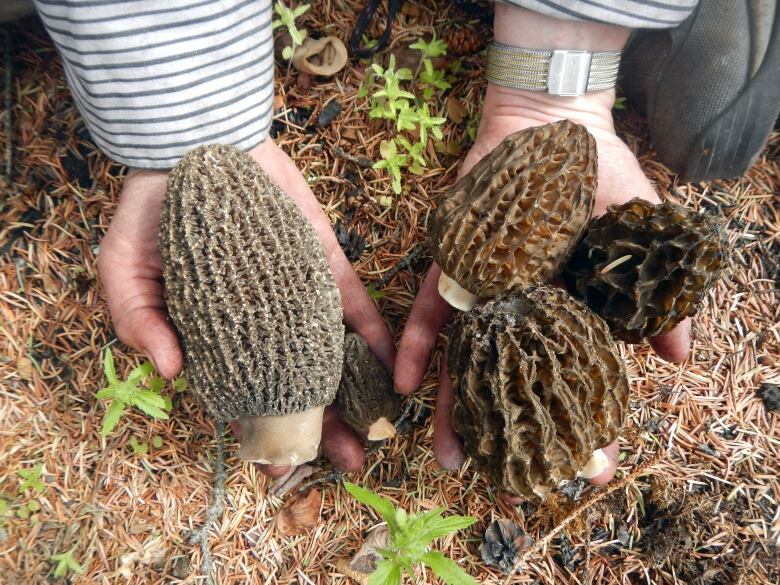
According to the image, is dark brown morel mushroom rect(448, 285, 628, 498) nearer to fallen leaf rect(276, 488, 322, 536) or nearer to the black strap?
fallen leaf rect(276, 488, 322, 536)

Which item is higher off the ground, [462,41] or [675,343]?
[462,41]

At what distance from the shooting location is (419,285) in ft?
9.68

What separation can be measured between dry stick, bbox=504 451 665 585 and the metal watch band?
5.50 feet

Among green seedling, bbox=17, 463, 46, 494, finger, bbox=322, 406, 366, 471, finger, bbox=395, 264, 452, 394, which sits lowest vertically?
green seedling, bbox=17, 463, 46, 494

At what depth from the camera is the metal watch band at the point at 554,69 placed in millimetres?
2715

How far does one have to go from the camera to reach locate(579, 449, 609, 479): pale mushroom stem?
2406 millimetres

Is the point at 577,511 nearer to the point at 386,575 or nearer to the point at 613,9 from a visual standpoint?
the point at 386,575

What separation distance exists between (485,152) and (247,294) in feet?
4.29

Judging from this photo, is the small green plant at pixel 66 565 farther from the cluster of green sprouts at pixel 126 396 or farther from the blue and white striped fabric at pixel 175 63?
the blue and white striped fabric at pixel 175 63

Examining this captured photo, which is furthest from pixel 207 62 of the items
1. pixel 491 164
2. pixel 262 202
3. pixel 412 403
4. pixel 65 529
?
pixel 65 529

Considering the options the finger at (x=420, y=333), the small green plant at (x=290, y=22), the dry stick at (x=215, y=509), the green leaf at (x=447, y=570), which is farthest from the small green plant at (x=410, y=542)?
the small green plant at (x=290, y=22)

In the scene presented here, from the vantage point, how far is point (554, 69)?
2.74 m

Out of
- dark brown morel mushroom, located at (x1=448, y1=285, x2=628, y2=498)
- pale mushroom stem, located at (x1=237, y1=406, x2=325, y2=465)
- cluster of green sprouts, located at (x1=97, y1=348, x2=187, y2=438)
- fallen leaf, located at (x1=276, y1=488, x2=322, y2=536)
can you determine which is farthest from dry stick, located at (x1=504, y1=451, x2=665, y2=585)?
Result: cluster of green sprouts, located at (x1=97, y1=348, x2=187, y2=438)

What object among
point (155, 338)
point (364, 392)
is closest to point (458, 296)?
point (364, 392)
